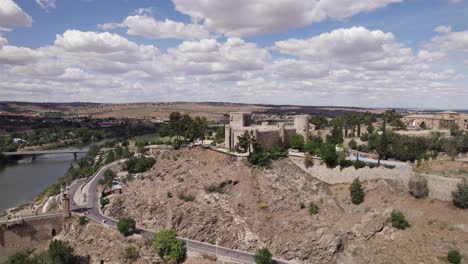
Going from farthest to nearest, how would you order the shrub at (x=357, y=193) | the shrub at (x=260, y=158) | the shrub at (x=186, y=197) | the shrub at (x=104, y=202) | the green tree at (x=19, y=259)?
1. the shrub at (x=260, y=158)
2. the shrub at (x=104, y=202)
3. the shrub at (x=186, y=197)
4. the shrub at (x=357, y=193)
5. the green tree at (x=19, y=259)

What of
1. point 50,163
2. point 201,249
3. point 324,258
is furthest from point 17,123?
point 324,258

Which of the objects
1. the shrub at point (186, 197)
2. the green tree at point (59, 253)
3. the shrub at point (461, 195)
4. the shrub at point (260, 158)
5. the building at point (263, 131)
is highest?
the building at point (263, 131)

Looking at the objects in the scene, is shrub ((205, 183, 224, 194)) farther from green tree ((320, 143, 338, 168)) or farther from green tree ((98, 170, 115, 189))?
green tree ((98, 170, 115, 189))

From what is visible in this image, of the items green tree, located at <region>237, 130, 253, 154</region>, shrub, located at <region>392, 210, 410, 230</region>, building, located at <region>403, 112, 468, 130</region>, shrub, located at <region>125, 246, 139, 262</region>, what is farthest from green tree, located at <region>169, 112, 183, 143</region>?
building, located at <region>403, 112, 468, 130</region>

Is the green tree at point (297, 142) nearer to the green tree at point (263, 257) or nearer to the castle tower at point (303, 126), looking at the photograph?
the castle tower at point (303, 126)

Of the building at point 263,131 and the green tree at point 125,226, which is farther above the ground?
the building at point 263,131

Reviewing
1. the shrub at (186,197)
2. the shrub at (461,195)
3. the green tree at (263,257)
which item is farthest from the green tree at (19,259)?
the shrub at (461,195)

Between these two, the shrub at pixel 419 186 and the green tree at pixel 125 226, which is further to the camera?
the green tree at pixel 125 226

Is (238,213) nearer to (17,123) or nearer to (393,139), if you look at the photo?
(393,139)
